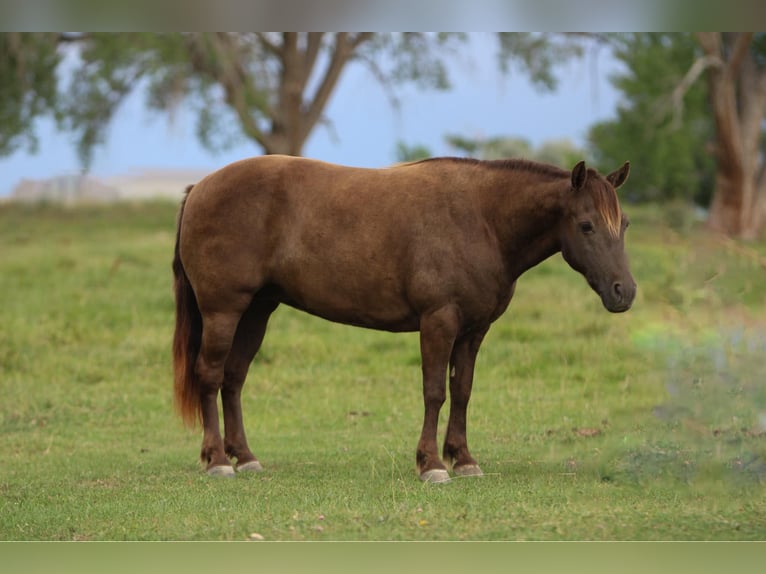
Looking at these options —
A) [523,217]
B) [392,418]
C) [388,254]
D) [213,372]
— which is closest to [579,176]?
[523,217]

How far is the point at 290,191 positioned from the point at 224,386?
4.52 ft

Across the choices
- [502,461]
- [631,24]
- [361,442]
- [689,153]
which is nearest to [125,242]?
[361,442]

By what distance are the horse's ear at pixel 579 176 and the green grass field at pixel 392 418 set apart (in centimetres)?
166

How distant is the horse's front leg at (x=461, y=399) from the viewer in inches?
268

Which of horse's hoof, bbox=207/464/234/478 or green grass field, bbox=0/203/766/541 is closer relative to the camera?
green grass field, bbox=0/203/766/541

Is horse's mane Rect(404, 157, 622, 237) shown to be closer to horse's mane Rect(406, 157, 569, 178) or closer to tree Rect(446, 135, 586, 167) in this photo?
horse's mane Rect(406, 157, 569, 178)

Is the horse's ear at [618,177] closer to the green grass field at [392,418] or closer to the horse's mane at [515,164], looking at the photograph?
the horse's mane at [515,164]

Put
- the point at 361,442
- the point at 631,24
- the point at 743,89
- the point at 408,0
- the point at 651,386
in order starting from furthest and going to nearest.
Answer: the point at 743,89
the point at 651,386
the point at 361,442
the point at 631,24
the point at 408,0

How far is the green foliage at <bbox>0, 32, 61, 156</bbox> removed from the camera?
2086 centimetres

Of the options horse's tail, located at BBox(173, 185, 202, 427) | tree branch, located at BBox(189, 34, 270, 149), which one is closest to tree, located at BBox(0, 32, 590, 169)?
tree branch, located at BBox(189, 34, 270, 149)

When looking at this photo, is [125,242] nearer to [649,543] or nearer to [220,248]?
[220,248]

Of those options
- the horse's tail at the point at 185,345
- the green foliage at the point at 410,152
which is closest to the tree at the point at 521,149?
the green foliage at the point at 410,152

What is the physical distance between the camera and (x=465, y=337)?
680cm

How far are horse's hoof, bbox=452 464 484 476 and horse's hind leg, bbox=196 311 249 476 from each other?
1426 millimetres
